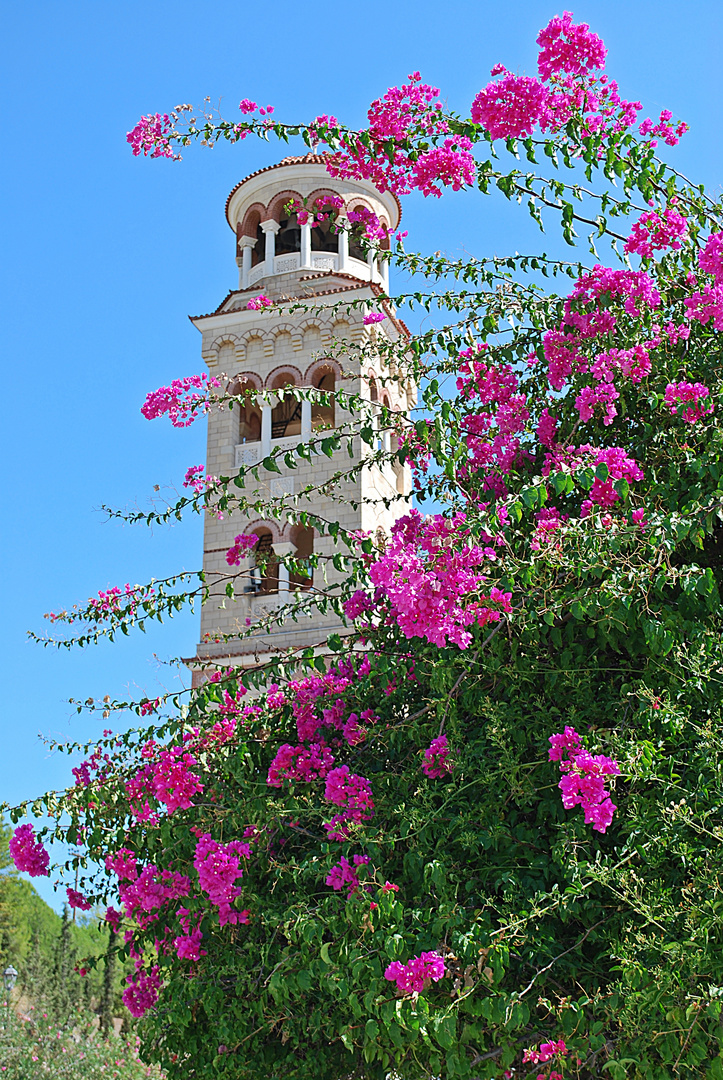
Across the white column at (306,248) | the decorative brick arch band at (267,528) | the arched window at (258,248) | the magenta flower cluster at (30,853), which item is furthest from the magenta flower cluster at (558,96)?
the arched window at (258,248)

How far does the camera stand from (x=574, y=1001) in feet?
11.6

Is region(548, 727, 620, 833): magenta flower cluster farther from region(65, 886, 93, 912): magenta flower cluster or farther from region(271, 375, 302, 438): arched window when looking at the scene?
region(271, 375, 302, 438): arched window

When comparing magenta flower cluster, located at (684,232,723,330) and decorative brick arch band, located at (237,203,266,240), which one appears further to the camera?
decorative brick arch band, located at (237,203,266,240)

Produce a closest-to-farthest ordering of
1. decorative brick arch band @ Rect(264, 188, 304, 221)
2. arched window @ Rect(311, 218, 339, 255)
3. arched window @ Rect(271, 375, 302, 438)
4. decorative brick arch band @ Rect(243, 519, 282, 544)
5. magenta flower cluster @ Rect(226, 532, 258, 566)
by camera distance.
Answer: magenta flower cluster @ Rect(226, 532, 258, 566) < decorative brick arch band @ Rect(243, 519, 282, 544) < arched window @ Rect(271, 375, 302, 438) < decorative brick arch band @ Rect(264, 188, 304, 221) < arched window @ Rect(311, 218, 339, 255)

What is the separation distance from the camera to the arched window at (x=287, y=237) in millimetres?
23109

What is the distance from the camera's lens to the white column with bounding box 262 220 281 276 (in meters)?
22.6

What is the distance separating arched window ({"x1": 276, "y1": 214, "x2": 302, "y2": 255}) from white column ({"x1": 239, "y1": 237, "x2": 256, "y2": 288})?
2.01 feet

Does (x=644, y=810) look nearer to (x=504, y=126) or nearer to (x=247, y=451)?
(x=504, y=126)

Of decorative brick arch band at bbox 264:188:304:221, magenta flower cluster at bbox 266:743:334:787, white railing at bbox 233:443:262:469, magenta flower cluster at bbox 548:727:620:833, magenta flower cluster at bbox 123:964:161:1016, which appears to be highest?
decorative brick arch band at bbox 264:188:304:221

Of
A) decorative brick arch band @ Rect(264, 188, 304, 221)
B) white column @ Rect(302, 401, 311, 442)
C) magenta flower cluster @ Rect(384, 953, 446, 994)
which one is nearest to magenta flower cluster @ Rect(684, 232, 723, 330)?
magenta flower cluster @ Rect(384, 953, 446, 994)

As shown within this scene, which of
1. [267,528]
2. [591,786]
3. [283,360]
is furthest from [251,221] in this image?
[591,786]

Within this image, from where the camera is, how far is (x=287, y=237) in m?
23.3

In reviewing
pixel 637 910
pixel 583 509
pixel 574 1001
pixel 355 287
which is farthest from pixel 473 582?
pixel 355 287

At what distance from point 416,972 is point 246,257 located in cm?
2141
